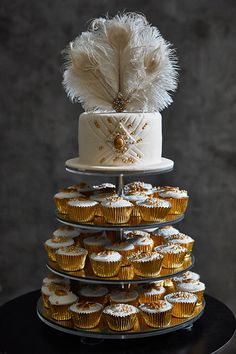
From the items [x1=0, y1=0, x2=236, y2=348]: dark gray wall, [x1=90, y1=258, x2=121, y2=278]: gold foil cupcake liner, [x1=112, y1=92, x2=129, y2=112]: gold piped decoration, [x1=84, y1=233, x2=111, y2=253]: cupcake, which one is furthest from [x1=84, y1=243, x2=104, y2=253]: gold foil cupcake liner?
[x1=0, y1=0, x2=236, y2=348]: dark gray wall

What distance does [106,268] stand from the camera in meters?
1.93

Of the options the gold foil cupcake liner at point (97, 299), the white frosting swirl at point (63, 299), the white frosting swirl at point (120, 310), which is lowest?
the gold foil cupcake liner at point (97, 299)

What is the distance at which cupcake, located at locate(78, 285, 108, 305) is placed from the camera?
2057 mm

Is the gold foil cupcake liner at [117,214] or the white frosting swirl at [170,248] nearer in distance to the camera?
the gold foil cupcake liner at [117,214]

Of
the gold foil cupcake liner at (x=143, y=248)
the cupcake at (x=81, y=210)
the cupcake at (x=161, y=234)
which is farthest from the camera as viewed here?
the cupcake at (x=161, y=234)

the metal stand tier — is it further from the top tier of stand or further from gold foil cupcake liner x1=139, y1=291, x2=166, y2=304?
the top tier of stand

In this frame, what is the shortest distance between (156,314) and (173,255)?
0.22 m

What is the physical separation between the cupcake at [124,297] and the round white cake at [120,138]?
0.44 m

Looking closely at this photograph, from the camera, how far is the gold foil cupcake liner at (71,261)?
1.99 metres

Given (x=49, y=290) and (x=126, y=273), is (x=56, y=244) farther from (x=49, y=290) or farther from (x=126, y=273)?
(x=126, y=273)

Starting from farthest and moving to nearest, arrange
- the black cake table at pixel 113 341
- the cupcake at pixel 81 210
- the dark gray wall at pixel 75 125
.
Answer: the dark gray wall at pixel 75 125, the cupcake at pixel 81 210, the black cake table at pixel 113 341

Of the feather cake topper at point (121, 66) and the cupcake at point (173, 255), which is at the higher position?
the feather cake topper at point (121, 66)

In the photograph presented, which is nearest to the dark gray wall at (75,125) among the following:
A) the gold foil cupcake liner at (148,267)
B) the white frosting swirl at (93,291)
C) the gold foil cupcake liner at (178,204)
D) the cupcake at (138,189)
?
the cupcake at (138,189)

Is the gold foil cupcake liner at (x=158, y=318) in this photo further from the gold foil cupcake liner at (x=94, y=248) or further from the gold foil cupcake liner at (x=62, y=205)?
the gold foil cupcake liner at (x=62, y=205)
